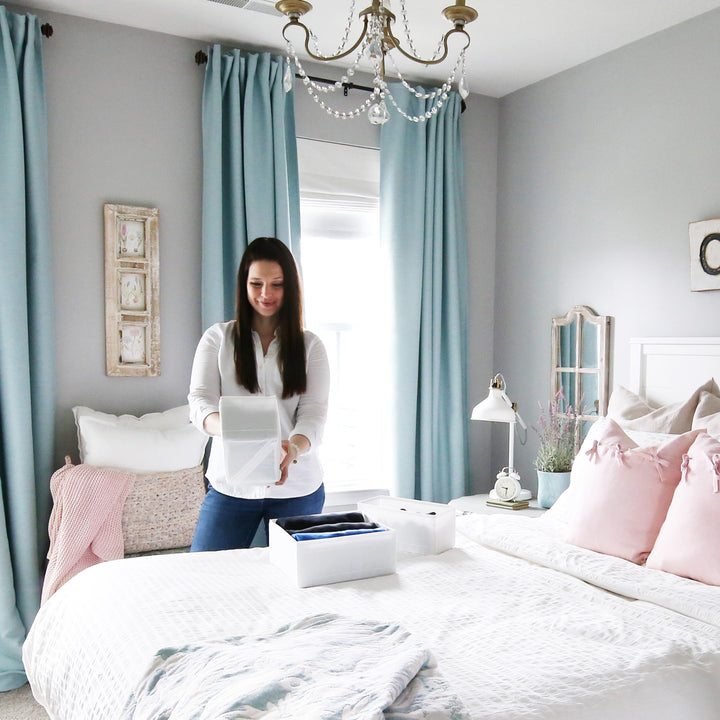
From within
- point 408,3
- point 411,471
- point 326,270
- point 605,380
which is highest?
point 408,3

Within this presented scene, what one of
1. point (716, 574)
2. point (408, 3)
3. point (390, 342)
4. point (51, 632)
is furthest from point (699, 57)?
point (51, 632)

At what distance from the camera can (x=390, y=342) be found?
11.7 ft

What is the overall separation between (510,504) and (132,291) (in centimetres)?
185

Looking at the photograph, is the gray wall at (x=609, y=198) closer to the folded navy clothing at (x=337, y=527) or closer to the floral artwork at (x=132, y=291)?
the folded navy clothing at (x=337, y=527)

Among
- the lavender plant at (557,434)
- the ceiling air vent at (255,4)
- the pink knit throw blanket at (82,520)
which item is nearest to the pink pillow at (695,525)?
the lavender plant at (557,434)

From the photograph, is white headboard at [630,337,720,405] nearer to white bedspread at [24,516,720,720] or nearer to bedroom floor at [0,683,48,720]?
white bedspread at [24,516,720,720]

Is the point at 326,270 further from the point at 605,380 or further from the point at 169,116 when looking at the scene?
the point at 605,380

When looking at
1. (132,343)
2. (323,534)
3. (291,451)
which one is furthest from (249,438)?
(132,343)

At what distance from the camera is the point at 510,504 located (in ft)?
9.87

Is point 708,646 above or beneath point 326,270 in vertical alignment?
beneath

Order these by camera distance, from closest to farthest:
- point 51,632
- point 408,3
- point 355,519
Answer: point 51,632 < point 355,519 < point 408,3

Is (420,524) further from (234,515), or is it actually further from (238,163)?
(238,163)

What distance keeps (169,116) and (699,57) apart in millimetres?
2187

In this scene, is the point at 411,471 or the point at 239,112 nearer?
the point at 239,112
